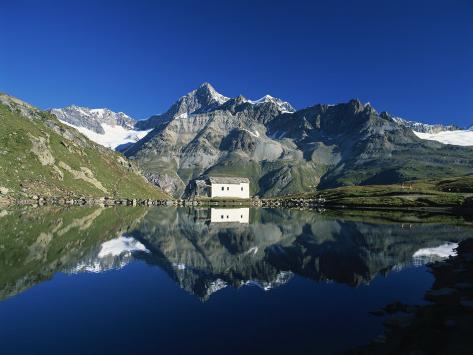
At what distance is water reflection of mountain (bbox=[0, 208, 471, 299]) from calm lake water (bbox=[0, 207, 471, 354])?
18cm

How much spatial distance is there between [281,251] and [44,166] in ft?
416

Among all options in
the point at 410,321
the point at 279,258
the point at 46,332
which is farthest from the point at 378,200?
the point at 46,332

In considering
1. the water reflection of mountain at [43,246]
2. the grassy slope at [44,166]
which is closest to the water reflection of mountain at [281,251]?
the water reflection of mountain at [43,246]

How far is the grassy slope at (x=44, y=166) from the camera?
133250 mm

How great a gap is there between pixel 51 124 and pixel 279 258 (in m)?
175

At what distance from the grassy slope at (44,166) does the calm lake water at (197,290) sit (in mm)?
76623

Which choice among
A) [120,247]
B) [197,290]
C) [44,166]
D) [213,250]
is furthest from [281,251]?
[44,166]

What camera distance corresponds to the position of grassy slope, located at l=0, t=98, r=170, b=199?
13325cm

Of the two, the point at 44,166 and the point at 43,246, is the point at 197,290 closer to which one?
the point at 43,246

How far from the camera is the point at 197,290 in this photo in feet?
107

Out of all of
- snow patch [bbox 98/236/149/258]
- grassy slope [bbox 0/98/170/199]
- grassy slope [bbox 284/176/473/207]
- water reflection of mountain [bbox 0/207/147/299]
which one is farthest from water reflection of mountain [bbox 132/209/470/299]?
grassy slope [bbox 0/98/170/199]

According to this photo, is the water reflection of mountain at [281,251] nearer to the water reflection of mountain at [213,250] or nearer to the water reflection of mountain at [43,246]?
the water reflection of mountain at [213,250]

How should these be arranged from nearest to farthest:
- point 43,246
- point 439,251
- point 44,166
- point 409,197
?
point 43,246
point 439,251
point 409,197
point 44,166

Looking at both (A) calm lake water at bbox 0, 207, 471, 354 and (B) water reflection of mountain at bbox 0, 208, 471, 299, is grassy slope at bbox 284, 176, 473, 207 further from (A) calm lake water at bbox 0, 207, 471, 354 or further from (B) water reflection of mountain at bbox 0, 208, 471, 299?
(A) calm lake water at bbox 0, 207, 471, 354
